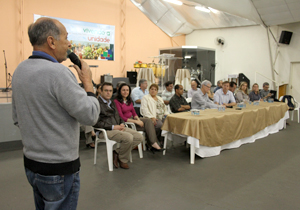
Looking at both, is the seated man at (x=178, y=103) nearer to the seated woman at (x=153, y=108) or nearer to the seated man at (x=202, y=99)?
the seated man at (x=202, y=99)

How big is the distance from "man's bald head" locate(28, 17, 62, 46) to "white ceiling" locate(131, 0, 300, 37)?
22.2 feet

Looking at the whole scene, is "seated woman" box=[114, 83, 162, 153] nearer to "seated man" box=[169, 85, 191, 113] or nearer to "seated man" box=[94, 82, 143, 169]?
"seated man" box=[94, 82, 143, 169]

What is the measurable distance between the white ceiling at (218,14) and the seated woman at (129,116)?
460 cm

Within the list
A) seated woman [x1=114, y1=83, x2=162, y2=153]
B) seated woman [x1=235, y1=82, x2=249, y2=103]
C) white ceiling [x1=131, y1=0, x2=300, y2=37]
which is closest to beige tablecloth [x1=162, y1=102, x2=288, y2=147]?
seated woman [x1=114, y1=83, x2=162, y2=153]

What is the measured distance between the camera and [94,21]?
9.34 meters

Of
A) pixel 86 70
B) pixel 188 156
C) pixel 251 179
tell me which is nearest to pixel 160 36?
pixel 188 156

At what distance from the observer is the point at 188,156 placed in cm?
377

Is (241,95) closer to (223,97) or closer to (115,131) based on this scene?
(223,97)

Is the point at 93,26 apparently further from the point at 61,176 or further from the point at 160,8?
the point at 61,176

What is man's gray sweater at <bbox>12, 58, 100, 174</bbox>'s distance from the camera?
0.95 metres

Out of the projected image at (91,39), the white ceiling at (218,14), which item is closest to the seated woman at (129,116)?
the white ceiling at (218,14)

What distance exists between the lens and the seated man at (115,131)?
317 centimetres

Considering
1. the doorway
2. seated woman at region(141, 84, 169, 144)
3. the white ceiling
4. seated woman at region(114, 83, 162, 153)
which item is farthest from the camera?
the doorway

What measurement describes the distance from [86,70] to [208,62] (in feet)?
34.9
